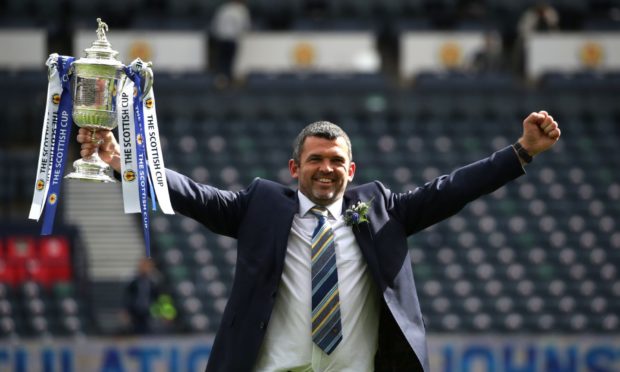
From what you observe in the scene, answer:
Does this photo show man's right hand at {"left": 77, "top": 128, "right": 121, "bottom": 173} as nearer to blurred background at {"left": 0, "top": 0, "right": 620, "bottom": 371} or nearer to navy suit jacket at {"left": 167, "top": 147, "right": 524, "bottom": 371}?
navy suit jacket at {"left": 167, "top": 147, "right": 524, "bottom": 371}

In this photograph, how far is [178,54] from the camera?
1881 cm

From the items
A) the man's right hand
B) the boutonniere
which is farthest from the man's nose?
the man's right hand

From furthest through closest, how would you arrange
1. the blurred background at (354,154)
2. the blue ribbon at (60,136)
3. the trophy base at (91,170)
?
the blurred background at (354,154)
the blue ribbon at (60,136)
the trophy base at (91,170)

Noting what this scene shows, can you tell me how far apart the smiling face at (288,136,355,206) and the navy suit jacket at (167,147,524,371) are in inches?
4.4

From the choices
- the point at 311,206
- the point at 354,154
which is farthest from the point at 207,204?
the point at 354,154

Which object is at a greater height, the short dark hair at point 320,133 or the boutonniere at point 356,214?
the short dark hair at point 320,133

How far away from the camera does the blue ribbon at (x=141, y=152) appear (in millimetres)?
5047

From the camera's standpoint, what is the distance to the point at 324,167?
5035 mm

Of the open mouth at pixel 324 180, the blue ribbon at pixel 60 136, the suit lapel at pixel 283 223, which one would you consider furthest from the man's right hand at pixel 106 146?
the open mouth at pixel 324 180

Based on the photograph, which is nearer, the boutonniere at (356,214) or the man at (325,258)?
the man at (325,258)

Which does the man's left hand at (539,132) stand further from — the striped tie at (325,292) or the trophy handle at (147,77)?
the trophy handle at (147,77)

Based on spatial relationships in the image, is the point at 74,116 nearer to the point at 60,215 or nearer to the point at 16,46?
the point at 60,215

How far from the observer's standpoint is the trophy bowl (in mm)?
5012

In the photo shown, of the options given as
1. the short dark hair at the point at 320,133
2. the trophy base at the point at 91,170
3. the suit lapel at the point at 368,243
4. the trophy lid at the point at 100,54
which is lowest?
the suit lapel at the point at 368,243
